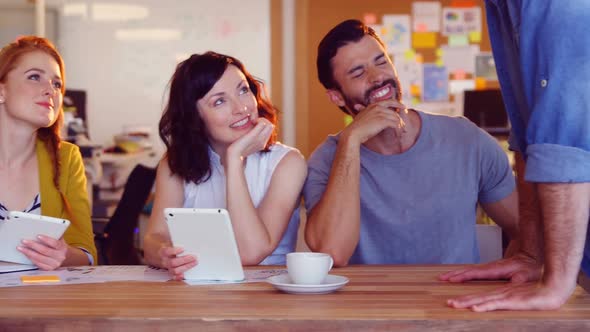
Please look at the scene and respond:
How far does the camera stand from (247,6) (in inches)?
263

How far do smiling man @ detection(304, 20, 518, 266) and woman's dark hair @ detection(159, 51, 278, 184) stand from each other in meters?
0.29

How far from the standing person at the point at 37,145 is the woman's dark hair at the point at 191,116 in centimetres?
31

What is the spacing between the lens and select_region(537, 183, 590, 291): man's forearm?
4.09 feet

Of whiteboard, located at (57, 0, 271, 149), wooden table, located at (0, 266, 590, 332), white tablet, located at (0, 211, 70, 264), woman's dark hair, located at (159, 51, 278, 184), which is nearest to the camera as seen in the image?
wooden table, located at (0, 266, 590, 332)

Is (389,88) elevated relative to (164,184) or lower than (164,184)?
elevated

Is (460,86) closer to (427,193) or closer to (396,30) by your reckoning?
(396,30)

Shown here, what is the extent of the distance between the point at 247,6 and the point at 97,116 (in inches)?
61.7

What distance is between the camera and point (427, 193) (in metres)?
2.18

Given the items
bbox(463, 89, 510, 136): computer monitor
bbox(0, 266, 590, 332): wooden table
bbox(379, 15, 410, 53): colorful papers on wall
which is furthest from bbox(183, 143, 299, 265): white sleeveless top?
bbox(379, 15, 410, 53): colorful papers on wall

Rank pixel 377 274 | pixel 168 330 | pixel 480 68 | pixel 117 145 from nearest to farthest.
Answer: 1. pixel 168 330
2. pixel 377 274
3. pixel 117 145
4. pixel 480 68

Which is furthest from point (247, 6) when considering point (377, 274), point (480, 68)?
point (377, 274)

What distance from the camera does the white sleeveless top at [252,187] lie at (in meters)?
2.18

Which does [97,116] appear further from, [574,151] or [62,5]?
[574,151]

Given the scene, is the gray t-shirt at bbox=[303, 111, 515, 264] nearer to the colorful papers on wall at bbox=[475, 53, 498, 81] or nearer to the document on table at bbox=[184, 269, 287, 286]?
the document on table at bbox=[184, 269, 287, 286]
